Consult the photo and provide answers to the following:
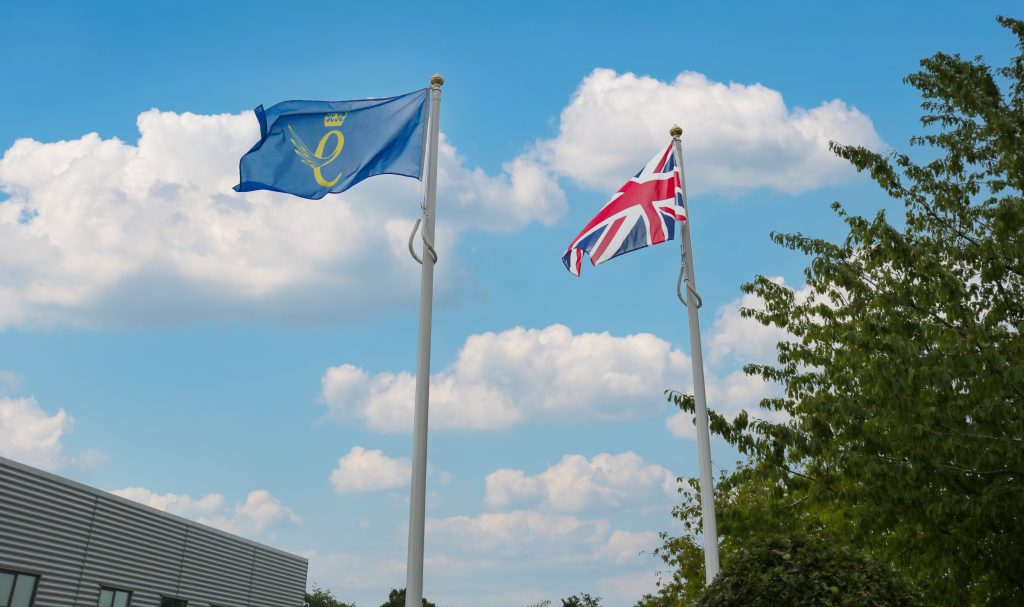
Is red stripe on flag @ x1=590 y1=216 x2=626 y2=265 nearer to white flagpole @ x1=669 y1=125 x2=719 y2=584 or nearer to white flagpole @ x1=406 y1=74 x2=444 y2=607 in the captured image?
white flagpole @ x1=669 y1=125 x2=719 y2=584

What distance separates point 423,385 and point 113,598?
21536 mm

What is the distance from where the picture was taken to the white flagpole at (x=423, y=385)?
10.1 meters

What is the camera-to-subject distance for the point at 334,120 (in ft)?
41.0

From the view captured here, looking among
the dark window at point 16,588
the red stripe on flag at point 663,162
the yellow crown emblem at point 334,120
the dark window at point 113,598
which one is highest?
the red stripe on flag at point 663,162

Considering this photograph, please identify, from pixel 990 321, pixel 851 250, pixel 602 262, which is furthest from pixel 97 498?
pixel 990 321

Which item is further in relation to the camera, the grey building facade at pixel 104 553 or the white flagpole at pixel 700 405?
the grey building facade at pixel 104 553

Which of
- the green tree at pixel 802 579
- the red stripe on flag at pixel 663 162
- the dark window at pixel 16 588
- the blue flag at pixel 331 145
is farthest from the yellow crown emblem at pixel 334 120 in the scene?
the dark window at pixel 16 588

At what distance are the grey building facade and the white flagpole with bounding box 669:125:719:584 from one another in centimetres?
1726

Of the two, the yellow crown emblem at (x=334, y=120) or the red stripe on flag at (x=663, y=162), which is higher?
the red stripe on flag at (x=663, y=162)

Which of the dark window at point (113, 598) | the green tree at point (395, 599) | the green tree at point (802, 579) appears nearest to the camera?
the green tree at point (802, 579)

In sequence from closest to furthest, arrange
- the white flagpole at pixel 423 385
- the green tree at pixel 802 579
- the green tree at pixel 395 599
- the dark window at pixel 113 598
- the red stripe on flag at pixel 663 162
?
the green tree at pixel 802 579
the white flagpole at pixel 423 385
the red stripe on flag at pixel 663 162
the dark window at pixel 113 598
the green tree at pixel 395 599

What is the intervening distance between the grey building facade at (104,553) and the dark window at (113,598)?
3cm

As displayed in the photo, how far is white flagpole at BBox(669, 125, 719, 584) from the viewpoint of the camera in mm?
13188

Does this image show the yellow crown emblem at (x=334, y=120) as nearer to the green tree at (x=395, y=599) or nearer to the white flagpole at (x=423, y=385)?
the white flagpole at (x=423, y=385)
